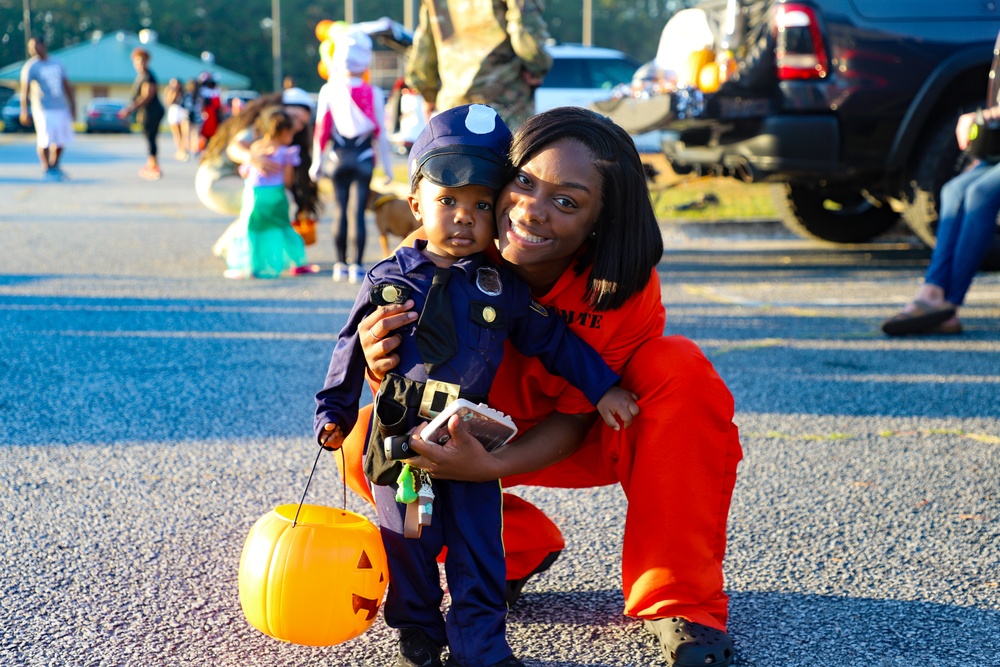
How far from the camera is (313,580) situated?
219 cm

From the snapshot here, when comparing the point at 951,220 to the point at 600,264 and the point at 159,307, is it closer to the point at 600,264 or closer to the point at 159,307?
the point at 600,264

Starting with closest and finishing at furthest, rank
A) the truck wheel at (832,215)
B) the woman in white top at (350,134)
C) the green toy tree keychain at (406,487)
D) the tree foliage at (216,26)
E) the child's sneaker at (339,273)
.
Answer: the green toy tree keychain at (406,487) → the woman in white top at (350,134) → the child's sneaker at (339,273) → the truck wheel at (832,215) → the tree foliage at (216,26)

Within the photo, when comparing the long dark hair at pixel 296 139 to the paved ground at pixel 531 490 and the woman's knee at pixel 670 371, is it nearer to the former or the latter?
the paved ground at pixel 531 490

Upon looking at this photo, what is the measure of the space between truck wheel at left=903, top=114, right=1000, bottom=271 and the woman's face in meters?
5.11

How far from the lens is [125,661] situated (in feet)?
7.44

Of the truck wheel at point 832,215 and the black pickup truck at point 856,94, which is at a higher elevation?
the black pickup truck at point 856,94

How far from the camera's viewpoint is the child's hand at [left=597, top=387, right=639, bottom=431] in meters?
2.29

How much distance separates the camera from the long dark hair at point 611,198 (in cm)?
228

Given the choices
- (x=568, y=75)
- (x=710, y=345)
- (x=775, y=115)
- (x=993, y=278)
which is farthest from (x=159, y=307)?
(x=568, y=75)

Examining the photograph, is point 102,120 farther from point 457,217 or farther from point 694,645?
point 694,645

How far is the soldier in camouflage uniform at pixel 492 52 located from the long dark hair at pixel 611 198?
3898 mm

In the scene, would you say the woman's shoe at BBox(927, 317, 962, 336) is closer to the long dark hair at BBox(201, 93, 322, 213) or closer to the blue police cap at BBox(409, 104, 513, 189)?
the blue police cap at BBox(409, 104, 513, 189)

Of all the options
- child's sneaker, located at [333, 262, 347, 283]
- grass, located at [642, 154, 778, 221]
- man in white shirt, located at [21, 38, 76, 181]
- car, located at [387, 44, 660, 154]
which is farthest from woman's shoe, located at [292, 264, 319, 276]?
man in white shirt, located at [21, 38, 76, 181]

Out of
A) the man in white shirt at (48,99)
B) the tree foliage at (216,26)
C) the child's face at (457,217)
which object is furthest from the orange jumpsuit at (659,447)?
the tree foliage at (216,26)
